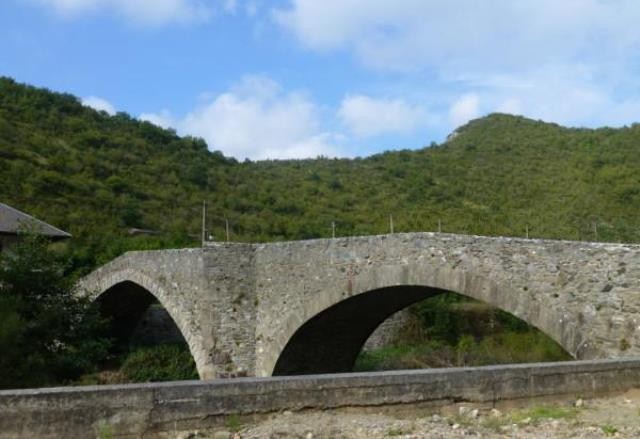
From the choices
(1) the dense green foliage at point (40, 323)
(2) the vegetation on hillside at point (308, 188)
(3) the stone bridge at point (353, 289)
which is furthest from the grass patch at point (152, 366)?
(1) the dense green foliage at point (40, 323)

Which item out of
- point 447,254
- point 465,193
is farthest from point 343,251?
point 465,193

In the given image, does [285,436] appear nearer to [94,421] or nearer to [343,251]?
A: [94,421]

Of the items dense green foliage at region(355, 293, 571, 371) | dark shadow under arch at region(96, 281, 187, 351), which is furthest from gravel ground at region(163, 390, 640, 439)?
dark shadow under arch at region(96, 281, 187, 351)

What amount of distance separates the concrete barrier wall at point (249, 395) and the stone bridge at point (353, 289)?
2859 millimetres

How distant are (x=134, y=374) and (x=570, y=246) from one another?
51.3 ft

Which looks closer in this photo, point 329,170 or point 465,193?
point 465,193

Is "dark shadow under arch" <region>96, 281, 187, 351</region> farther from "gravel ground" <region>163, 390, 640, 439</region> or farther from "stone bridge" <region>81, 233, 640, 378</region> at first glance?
"gravel ground" <region>163, 390, 640, 439</region>

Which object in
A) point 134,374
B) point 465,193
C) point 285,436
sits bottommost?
point 134,374

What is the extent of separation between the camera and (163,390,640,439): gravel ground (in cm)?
496

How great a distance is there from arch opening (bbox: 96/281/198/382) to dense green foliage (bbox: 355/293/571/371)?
5790 mm

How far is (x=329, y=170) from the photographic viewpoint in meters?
49.7

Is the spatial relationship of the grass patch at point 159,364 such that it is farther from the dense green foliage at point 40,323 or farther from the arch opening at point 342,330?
the arch opening at point 342,330

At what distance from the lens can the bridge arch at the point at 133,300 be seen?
1609 centimetres

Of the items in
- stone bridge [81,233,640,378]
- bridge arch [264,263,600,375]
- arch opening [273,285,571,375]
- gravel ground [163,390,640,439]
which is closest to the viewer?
gravel ground [163,390,640,439]
